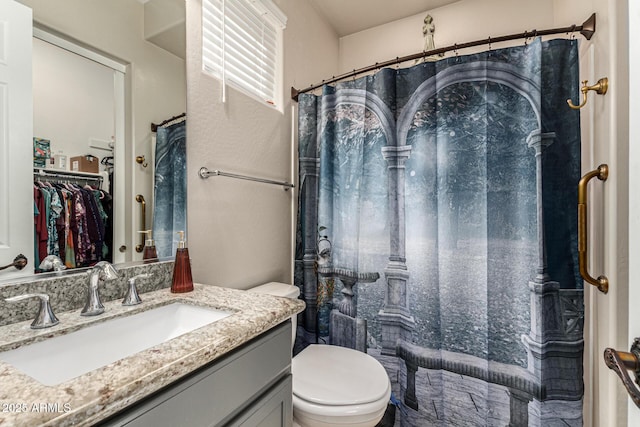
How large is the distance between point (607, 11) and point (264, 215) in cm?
173

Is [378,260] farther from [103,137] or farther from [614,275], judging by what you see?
[103,137]

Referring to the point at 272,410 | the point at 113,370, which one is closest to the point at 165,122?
the point at 113,370

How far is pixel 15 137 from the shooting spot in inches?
28.7

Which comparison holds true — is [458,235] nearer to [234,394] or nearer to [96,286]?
[234,394]

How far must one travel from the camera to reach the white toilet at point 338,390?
3.54ft

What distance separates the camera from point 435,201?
143 cm

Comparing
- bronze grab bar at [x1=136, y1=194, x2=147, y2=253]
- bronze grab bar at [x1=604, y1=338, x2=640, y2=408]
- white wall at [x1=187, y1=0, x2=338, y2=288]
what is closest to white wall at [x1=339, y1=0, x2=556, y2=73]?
white wall at [x1=187, y1=0, x2=338, y2=288]

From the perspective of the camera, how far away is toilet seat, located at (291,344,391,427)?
3.54ft

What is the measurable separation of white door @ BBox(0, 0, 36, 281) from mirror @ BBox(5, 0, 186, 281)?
0.06ft

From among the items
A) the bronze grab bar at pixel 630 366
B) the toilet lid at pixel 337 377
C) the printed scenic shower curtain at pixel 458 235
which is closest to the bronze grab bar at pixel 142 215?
the toilet lid at pixel 337 377

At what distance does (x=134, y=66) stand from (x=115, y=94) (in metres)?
0.14

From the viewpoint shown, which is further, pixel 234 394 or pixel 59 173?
pixel 59 173

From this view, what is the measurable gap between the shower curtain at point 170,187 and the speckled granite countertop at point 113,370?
0.96ft

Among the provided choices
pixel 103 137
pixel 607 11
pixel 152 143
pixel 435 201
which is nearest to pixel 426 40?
pixel 607 11
